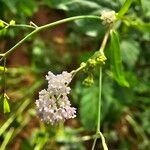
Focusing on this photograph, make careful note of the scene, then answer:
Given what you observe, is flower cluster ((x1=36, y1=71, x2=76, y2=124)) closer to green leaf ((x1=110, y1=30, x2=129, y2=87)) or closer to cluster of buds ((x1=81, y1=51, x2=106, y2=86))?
cluster of buds ((x1=81, y1=51, x2=106, y2=86))

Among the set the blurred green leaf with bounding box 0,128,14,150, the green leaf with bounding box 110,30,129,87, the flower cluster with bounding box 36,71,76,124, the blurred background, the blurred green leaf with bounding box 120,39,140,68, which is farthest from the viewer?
the blurred green leaf with bounding box 120,39,140,68

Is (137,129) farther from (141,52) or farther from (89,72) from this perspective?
(89,72)

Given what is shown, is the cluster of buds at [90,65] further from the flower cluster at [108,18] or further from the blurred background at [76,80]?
the blurred background at [76,80]

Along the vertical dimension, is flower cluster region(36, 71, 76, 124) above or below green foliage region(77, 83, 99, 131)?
above

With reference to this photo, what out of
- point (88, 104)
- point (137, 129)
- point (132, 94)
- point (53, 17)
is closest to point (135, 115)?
point (137, 129)

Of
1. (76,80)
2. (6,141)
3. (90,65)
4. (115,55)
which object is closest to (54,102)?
(90,65)

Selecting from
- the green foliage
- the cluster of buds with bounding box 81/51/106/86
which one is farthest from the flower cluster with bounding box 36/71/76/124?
the green foliage

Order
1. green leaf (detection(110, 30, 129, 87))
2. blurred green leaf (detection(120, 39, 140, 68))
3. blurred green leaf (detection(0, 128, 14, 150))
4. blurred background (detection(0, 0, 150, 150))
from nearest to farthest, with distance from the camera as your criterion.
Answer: green leaf (detection(110, 30, 129, 87)) → blurred green leaf (detection(0, 128, 14, 150)) → blurred background (detection(0, 0, 150, 150)) → blurred green leaf (detection(120, 39, 140, 68))
